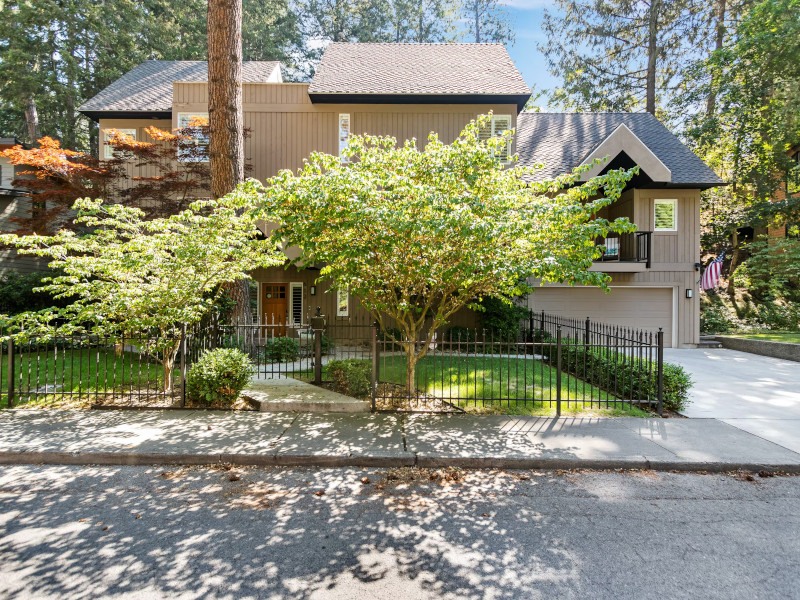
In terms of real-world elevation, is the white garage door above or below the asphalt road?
above

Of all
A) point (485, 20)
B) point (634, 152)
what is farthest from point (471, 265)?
point (485, 20)

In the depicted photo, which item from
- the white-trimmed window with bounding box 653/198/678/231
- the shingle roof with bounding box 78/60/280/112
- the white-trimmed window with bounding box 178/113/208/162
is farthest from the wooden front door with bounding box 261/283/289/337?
the white-trimmed window with bounding box 653/198/678/231

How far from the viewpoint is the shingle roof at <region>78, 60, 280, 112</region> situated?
1481cm

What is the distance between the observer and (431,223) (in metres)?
5.74

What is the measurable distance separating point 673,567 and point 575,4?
30.1 metres

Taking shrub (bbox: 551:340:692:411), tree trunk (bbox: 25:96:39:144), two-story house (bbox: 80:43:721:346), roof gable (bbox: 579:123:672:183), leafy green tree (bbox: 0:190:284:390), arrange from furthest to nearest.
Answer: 1. tree trunk (bbox: 25:96:39:144)
2. two-story house (bbox: 80:43:721:346)
3. roof gable (bbox: 579:123:672:183)
4. shrub (bbox: 551:340:692:411)
5. leafy green tree (bbox: 0:190:284:390)

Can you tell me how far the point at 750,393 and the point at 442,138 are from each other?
11259 mm

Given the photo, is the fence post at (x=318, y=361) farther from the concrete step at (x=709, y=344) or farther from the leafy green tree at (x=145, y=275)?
the concrete step at (x=709, y=344)

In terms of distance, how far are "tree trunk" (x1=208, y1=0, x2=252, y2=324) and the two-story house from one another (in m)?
4.97

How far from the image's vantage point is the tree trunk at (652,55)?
2311 centimetres

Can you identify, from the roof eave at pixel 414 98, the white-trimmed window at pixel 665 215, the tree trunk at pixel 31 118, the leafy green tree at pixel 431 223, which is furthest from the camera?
the tree trunk at pixel 31 118

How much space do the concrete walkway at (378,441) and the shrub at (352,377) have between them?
0.86m

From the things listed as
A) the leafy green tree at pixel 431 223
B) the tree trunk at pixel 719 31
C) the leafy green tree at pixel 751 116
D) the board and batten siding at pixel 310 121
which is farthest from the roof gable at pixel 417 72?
the tree trunk at pixel 719 31

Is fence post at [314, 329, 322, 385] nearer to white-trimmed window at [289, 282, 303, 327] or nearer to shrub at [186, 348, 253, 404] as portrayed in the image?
shrub at [186, 348, 253, 404]
